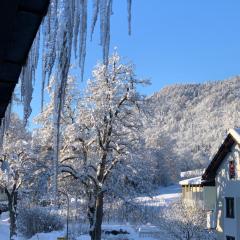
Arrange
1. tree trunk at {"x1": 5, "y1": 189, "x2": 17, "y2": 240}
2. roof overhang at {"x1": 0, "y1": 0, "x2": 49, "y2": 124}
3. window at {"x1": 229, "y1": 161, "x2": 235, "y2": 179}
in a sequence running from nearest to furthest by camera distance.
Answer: roof overhang at {"x1": 0, "y1": 0, "x2": 49, "y2": 124}
window at {"x1": 229, "y1": 161, "x2": 235, "y2": 179}
tree trunk at {"x1": 5, "y1": 189, "x2": 17, "y2": 240}

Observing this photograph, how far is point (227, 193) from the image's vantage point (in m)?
32.3

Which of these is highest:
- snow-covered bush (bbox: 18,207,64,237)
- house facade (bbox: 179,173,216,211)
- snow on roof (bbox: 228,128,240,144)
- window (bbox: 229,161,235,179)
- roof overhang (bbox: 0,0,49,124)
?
snow on roof (bbox: 228,128,240,144)

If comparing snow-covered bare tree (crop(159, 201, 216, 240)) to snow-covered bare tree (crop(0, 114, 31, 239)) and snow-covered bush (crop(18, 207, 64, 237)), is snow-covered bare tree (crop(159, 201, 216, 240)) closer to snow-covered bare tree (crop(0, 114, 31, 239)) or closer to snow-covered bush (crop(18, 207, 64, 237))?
snow-covered bush (crop(18, 207, 64, 237))

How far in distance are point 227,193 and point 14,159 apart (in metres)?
15.8


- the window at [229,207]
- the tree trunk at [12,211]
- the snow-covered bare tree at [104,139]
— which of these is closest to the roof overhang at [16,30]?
the snow-covered bare tree at [104,139]

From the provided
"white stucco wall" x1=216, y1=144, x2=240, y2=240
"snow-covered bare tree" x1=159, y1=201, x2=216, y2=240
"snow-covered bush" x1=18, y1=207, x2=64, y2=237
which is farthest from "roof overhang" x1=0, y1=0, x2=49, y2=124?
"snow-covered bush" x1=18, y1=207, x2=64, y2=237

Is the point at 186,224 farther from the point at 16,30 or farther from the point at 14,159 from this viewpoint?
the point at 16,30

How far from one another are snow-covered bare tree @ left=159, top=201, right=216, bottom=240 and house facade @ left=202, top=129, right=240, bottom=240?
11.2 ft

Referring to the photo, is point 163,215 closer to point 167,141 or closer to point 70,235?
point 70,235

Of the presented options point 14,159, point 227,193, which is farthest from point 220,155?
point 14,159

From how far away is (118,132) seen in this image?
1214 inches

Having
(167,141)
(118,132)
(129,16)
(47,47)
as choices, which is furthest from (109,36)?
(167,141)

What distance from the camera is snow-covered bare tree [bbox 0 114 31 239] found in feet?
119

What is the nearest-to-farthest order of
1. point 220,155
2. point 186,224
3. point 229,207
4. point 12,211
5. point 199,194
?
point 229,207 → point 220,155 → point 186,224 → point 12,211 → point 199,194
